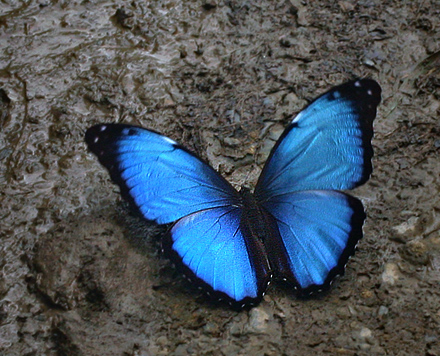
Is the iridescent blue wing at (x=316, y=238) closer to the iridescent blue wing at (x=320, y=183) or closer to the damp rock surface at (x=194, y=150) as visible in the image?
the iridescent blue wing at (x=320, y=183)

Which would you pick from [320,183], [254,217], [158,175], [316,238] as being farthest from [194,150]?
[316,238]

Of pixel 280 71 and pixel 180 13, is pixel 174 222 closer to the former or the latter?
pixel 280 71

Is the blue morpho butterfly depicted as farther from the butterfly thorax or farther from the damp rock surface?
the damp rock surface

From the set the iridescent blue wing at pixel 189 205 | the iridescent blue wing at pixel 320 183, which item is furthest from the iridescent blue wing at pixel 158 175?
the iridescent blue wing at pixel 320 183

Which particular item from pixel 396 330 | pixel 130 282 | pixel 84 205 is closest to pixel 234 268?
pixel 130 282

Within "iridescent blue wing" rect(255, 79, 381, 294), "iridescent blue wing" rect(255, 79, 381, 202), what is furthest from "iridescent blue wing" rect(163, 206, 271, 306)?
"iridescent blue wing" rect(255, 79, 381, 202)

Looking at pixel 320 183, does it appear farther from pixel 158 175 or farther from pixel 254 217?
pixel 158 175
